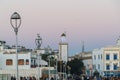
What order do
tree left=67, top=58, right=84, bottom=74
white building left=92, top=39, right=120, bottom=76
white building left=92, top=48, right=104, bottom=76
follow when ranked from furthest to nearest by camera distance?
tree left=67, top=58, right=84, bottom=74, white building left=92, top=48, right=104, bottom=76, white building left=92, top=39, right=120, bottom=76

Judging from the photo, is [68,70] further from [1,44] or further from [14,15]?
[14,15]

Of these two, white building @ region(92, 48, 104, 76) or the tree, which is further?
the tree

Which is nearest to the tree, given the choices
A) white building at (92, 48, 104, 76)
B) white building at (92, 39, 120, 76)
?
white building at (92, 48, 104, 76)

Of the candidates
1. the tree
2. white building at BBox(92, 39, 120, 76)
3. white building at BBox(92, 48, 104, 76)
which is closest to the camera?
white building at BBox(92, 39, 120, 76)

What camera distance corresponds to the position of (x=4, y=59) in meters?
84.3

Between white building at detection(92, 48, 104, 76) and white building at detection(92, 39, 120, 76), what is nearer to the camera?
white building at detection(92, 39, 120, 76)

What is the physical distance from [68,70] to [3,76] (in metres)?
61.3

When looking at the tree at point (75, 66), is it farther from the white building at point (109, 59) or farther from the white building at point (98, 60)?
the white building at point (109, 59)

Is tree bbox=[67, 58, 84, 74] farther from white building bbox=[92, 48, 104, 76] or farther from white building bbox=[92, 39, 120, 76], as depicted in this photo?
white building bbox=[92, 39, 120, 76]

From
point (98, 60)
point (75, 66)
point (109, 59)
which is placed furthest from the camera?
point (75, 66)

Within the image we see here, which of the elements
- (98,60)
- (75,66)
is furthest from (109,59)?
(75,66)

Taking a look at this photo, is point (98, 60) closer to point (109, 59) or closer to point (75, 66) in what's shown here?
point (109, 59)

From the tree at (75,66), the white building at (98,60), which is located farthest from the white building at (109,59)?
the tree at (75,66)

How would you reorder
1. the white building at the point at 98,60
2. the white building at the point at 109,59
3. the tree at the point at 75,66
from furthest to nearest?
the tree at the point at 75,66 → the white building at the point at 98,60 → the white building at the point at 109,59
